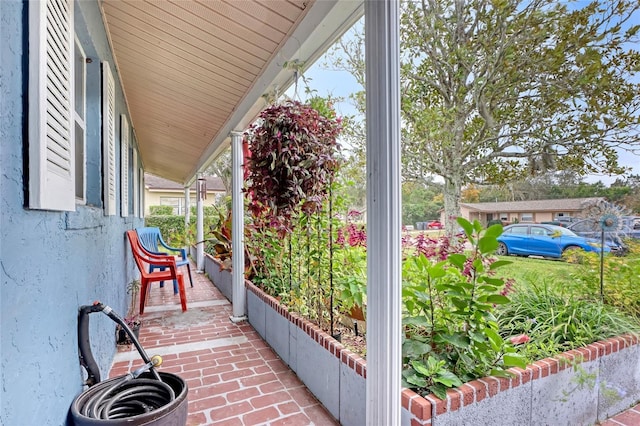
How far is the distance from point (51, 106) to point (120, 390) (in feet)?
4.64

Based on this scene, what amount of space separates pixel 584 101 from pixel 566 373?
4.67 ft

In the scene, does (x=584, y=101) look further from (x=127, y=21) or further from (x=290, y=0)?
(x=127, y=21)

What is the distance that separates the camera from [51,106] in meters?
1.29

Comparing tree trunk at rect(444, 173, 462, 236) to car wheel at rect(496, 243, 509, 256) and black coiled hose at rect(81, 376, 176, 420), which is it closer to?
car wheel at rect(496, 243, 509, 256)

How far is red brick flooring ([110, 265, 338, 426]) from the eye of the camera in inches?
82.6

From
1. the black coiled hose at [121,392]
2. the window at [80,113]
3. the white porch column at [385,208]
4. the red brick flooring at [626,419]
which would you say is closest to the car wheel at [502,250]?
the white porch column at [385,208]

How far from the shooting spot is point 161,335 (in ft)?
11.5

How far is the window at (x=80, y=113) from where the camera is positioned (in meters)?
2.21

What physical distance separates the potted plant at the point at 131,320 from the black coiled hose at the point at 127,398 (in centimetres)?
Answer: 150

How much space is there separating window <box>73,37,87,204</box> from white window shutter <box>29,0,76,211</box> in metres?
0.77

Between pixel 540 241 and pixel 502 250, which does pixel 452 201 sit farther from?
pixel 540 241

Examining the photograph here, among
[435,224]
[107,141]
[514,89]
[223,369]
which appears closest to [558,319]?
[435,224]

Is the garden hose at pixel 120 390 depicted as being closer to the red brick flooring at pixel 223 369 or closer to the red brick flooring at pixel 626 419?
the red brick flooring at pixel 223 369

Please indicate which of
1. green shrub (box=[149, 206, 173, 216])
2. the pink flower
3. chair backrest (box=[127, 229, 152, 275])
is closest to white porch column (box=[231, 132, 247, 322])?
chair backrest (box=[127, 229, 152, 275])
